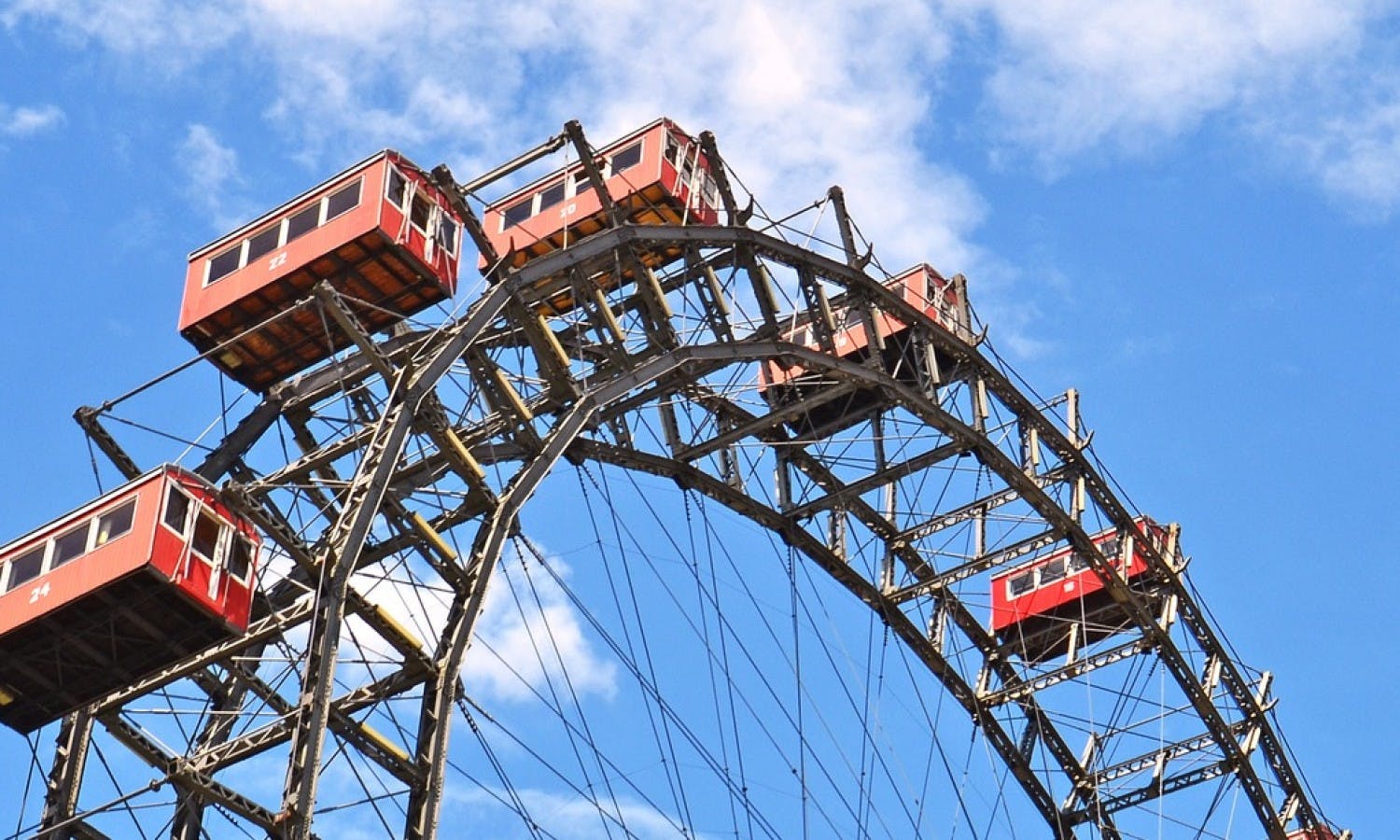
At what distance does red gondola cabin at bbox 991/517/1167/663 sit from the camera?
194 ft

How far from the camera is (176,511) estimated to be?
39.4 m

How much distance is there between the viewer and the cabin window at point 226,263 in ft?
147

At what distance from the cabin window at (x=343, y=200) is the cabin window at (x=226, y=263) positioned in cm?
187

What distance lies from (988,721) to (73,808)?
943 inches

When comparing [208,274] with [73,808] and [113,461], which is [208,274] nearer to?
[113,461]

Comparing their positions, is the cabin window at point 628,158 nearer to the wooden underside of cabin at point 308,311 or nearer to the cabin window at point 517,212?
the cabin window at point 517,212

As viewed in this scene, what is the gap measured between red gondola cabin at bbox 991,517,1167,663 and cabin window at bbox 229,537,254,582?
23.6 metres

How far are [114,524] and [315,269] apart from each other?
6.59 meters

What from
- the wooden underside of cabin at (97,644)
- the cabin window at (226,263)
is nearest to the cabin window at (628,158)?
the cabin window at (226,263)

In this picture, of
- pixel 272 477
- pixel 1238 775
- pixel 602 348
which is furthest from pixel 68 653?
pixel 1238 775

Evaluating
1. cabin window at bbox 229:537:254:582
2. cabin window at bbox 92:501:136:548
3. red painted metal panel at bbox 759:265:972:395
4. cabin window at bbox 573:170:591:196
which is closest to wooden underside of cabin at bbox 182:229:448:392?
cabin window at bbox 573:170:591:196

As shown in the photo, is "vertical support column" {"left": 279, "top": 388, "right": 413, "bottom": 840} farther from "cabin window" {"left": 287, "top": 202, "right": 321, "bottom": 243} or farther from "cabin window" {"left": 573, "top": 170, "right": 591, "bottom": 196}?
"cabin window" {"left": 573, "top": 170, "right": 591, "bottom": 196}

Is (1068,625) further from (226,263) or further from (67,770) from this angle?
(67,770)

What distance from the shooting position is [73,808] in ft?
135
